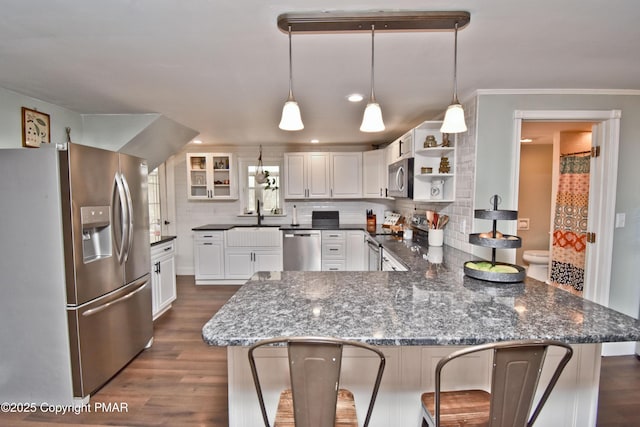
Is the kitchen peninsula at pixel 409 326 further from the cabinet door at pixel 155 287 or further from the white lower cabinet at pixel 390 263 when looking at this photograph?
the cabinet door at pixel 155 287

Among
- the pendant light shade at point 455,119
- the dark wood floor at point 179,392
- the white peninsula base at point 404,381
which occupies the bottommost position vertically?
the dark wood floor at point 179,392

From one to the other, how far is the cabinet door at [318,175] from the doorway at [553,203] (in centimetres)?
266

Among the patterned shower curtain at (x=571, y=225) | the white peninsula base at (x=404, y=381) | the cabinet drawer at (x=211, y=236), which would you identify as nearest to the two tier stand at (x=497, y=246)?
the white peninsula base at (x=404, y=381)

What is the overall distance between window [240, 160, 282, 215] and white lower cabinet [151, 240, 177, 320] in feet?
6.02

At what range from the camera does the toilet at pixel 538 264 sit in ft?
14.2

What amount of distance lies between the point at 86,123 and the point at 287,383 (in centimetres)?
335

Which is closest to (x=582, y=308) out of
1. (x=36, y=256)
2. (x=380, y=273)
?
(x=380, y=273)

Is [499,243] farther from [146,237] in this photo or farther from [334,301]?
[146,237]

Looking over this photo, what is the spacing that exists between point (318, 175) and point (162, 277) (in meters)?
2.67

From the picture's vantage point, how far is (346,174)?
4.95 m

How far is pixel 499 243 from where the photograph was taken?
1.72 metres

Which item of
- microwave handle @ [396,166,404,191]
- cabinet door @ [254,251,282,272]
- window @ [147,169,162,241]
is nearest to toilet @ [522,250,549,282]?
microwave handle @ [396,166,404,191]

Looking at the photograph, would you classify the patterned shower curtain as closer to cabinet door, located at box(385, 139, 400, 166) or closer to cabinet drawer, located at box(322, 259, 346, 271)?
cabinet door, located at box(385, 139, 400, 166)

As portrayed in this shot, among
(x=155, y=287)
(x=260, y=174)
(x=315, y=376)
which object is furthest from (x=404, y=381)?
(x=260, y=174)
